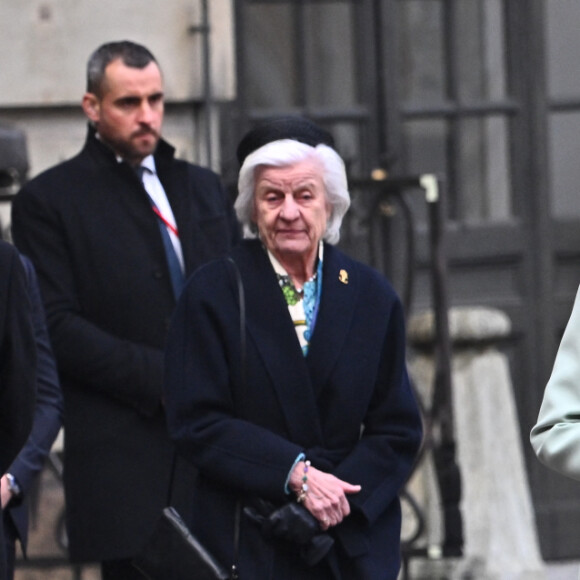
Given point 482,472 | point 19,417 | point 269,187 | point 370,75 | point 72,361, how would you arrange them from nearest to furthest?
point 19,417
point 269,187
point 72,361
point 482,472
point 370,75

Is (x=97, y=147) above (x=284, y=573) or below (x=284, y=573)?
above

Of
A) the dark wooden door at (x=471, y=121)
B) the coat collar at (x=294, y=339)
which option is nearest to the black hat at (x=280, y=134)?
the coat collar at (x=294, y=339)

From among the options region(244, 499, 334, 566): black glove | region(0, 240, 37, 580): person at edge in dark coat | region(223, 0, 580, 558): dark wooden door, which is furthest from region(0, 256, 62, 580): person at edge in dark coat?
region(223, 0, 580, 558): dark wooden door

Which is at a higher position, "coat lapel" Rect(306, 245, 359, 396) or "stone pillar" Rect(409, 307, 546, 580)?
"coat lapel" Rect(306, 245, 359, 396)

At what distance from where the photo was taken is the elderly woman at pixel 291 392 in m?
4.45

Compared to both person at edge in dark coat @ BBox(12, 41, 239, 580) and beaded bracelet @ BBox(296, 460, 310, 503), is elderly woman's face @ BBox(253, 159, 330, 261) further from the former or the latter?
person at edge in dark coat @ BBox(12, 41, 239, 580)

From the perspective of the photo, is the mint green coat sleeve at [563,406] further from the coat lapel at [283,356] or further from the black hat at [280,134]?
the black hat at [280,134]

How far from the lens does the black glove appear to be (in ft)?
14.4

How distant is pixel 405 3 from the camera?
8484 mm

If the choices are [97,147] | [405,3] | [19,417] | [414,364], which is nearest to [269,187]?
[19,417]

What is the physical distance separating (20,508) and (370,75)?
3.91 metres

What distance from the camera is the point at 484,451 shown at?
7.95m

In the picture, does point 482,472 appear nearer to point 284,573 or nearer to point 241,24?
point 241,24

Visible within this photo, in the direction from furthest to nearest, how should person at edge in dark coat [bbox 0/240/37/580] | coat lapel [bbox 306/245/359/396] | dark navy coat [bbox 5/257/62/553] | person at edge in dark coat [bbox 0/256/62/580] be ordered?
dark navy coat [bbox 5/257/62/553] → person at edge in dark coat [bbox 0/256/62/580] → coat lapel [bbox 306/245/359/396] → person at edge in dark coat [bbox 0/240/37/580]
